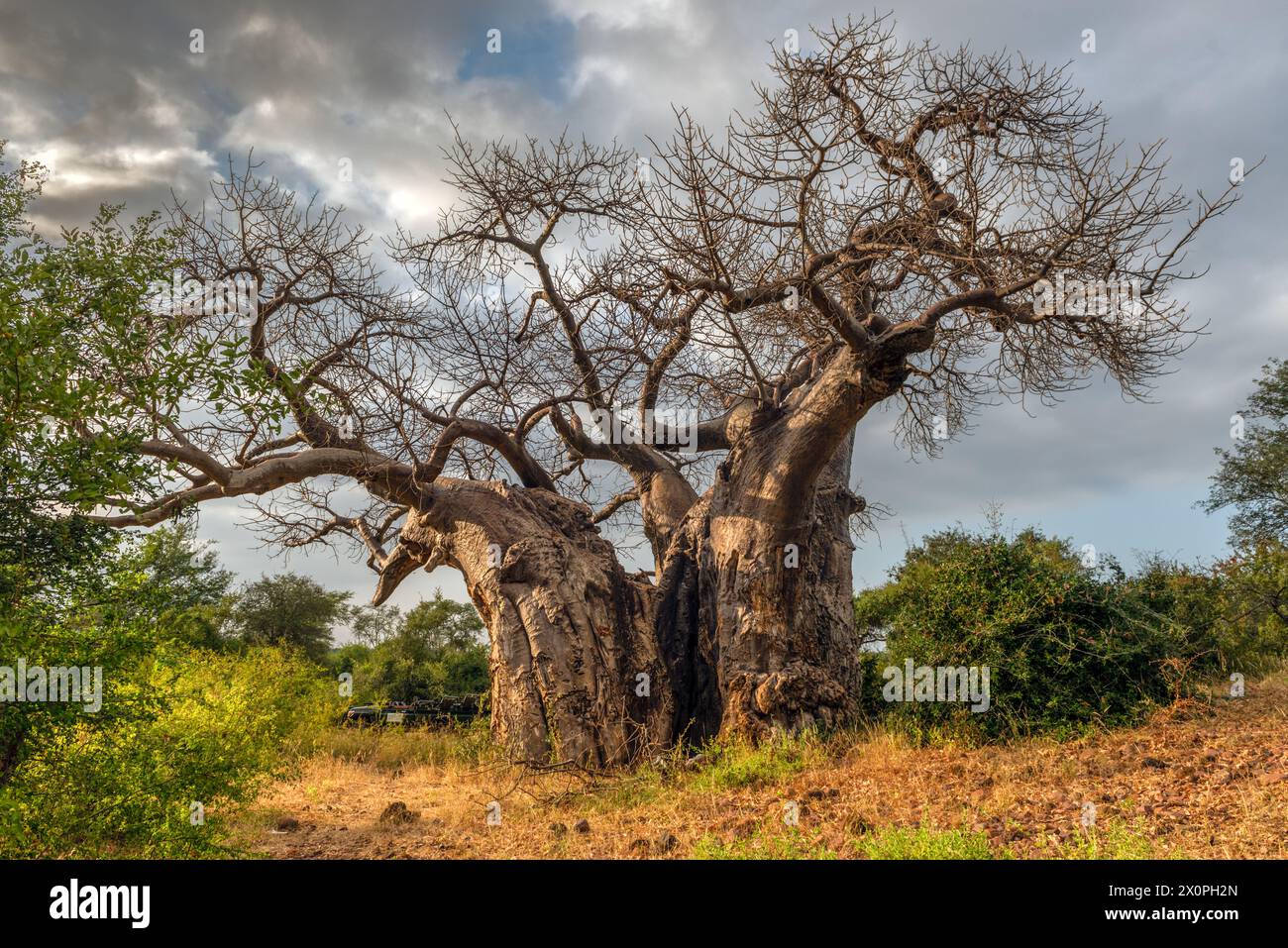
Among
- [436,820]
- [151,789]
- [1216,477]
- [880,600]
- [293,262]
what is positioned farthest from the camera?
[1216,477]

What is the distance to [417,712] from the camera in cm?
1447

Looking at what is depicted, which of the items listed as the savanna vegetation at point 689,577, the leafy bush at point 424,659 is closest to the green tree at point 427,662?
the leafy bush at point 424,659

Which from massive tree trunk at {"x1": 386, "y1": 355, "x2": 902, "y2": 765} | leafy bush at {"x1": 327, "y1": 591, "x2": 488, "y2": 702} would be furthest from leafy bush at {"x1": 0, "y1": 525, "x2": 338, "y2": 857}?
leafy bush at {"x1": 327, "y1": 591, "x2": 488, "y2": 702}

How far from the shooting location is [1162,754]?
6750 millimetres

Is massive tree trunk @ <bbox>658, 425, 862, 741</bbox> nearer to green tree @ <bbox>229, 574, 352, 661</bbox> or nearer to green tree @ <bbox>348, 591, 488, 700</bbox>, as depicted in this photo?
green tree @ <bbox>348, 591, 488, 700</bbox>

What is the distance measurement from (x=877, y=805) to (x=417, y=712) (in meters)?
10.1

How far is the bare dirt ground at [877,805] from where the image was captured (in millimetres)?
5141

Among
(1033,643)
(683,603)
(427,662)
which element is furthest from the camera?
(427,662)

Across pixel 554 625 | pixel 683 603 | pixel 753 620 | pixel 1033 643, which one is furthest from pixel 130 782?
pixel 1033 643

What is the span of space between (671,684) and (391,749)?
433 centimetres

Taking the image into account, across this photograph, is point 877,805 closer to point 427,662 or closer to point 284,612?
point 427,662

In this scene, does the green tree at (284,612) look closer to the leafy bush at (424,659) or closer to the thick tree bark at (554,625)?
the leafy bush at (424,659)

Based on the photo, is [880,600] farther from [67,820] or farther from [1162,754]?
[67,820]
